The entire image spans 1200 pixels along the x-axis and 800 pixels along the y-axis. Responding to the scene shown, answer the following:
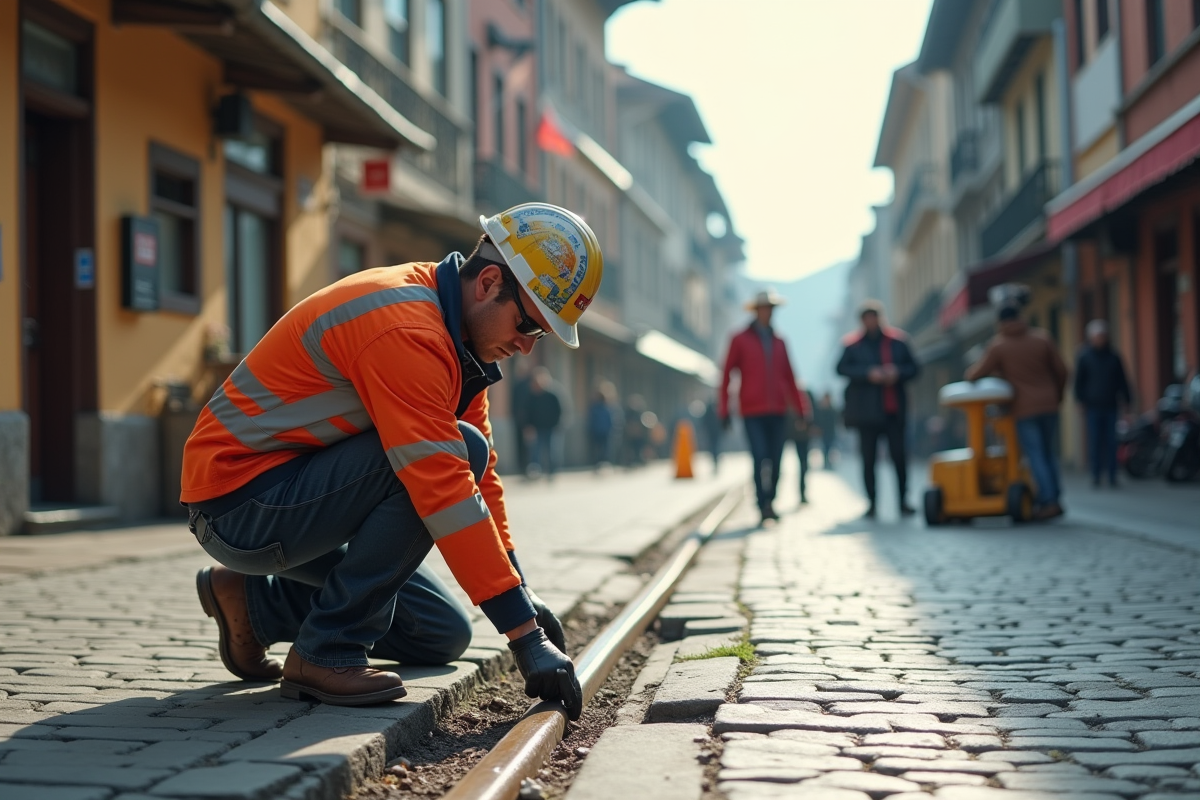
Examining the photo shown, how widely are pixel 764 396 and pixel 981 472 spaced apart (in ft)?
5.71

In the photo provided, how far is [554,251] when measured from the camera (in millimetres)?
3697

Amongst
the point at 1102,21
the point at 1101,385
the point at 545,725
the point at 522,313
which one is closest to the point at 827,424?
the point at 1102,21

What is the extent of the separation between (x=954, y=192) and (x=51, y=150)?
99.4ft

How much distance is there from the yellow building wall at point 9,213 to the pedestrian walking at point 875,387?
245 inches

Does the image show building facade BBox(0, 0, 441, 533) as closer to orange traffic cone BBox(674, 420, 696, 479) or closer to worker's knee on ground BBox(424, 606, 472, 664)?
worker's knee on ground BBox(424, 606, 472, 664)

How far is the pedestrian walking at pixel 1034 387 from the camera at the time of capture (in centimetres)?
1095

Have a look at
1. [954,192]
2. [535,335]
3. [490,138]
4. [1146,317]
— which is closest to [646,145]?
[954,192]

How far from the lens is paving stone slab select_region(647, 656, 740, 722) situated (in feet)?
13.2

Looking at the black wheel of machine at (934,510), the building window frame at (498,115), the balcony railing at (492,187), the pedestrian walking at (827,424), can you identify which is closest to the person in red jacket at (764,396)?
the black wheel of machine at (934,510)

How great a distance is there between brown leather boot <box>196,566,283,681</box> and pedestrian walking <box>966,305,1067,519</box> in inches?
310

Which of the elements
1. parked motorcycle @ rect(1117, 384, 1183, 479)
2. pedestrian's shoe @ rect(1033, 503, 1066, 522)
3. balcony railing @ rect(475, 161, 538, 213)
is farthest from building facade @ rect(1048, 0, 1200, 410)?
balcony railing @ rect(475, 161, 538, 213)

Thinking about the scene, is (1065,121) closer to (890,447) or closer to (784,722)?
(890,447)

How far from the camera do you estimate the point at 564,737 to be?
12.9 feet

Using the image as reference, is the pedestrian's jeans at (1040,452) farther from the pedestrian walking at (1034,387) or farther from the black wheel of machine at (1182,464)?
the black wheel of machine at (1182,464)
